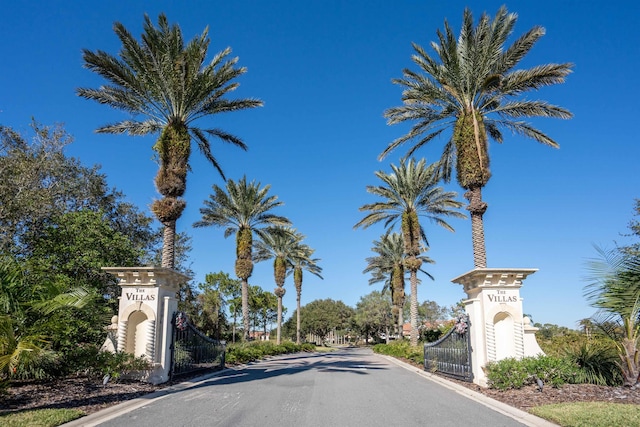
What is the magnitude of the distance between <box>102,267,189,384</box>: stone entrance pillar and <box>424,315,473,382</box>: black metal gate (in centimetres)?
854

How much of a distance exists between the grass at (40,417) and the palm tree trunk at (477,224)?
42.5 ft

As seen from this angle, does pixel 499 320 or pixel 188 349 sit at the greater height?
pixel 499 320

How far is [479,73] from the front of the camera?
1625 cm

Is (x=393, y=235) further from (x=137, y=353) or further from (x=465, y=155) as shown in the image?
(x=137, y=353)

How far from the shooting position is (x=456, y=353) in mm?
13211

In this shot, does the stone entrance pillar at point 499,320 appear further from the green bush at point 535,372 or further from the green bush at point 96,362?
the green bush at point 96,362

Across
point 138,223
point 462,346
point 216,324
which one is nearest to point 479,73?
point 462,346

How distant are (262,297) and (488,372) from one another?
187ft

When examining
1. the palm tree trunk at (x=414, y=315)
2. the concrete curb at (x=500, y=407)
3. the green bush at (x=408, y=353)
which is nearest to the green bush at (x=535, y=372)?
the concrete curb at (x=500, y=407)

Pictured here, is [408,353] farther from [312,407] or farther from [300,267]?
[300,267]

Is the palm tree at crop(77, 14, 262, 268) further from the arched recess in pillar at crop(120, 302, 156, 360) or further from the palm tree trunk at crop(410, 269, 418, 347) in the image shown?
the palm tree trunk at crop(410, 269, 418, 347)

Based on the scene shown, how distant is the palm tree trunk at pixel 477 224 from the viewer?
50.8 ft

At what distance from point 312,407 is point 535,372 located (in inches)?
212

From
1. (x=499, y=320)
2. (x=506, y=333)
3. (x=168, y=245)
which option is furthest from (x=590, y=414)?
(x=168, y=245)
